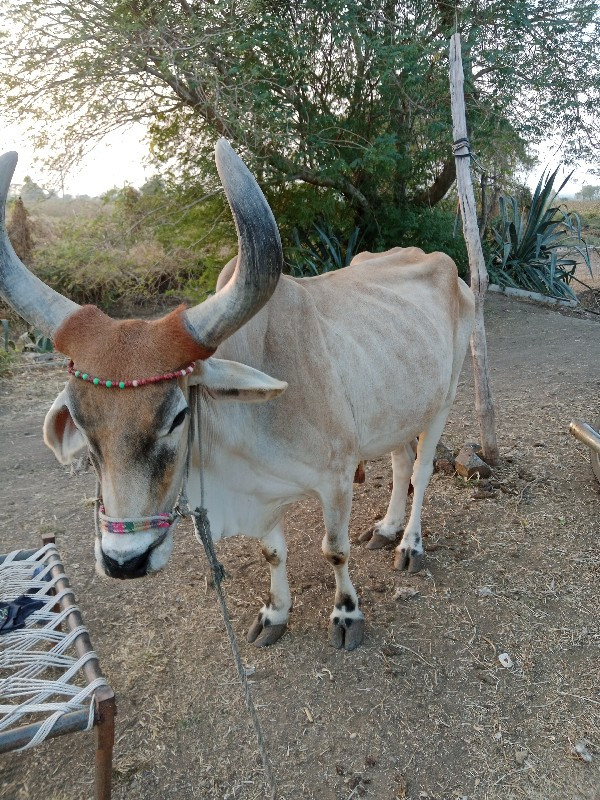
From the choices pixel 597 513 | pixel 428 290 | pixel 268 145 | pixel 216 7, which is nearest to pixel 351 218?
pixel 268 145

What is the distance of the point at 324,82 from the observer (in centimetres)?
803

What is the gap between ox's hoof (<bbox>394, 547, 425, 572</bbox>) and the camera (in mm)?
3545

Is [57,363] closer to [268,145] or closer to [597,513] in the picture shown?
[268,145]

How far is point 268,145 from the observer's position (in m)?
7.22

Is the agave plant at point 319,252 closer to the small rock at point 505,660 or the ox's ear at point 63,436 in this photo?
the small rock at point 505,660

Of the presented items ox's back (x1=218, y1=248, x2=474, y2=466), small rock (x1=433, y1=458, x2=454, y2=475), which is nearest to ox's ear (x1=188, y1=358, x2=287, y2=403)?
ox's back (x1=218, y1=248, x2=474, y2=466)

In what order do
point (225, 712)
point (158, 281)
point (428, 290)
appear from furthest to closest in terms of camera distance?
point (158, 281), point (428, 290), point (225, 712)

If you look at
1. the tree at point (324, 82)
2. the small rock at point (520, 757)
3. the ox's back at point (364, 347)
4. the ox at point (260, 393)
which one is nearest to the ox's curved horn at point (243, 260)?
the ox at point (260, 393)

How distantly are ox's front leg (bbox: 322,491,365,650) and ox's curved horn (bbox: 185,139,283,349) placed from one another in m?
1.13

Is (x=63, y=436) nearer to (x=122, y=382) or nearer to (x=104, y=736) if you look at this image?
(x=122, y=382)

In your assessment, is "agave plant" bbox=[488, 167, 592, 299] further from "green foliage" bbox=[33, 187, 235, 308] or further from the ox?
the ox

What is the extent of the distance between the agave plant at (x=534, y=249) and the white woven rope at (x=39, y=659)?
9.52 m

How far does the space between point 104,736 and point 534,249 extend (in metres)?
10.4

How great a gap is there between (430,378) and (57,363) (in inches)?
255
